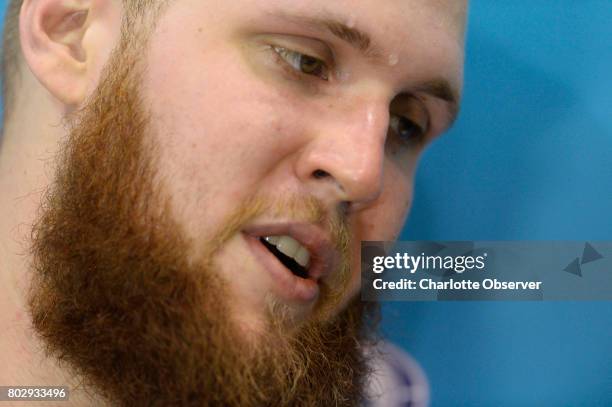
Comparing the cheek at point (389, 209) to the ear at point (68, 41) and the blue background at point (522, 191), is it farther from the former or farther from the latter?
the ear at point (68, 41)

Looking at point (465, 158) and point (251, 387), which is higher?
point (465, 158)

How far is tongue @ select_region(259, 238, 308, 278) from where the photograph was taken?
30.9 inches

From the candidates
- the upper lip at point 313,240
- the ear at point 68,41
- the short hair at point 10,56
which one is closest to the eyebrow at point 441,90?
the upper lip at point 313,240

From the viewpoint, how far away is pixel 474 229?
42.8 inches

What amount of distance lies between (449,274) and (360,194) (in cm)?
28

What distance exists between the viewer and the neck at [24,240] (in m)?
0.82

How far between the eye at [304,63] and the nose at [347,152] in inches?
1.9

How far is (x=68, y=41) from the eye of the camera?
819mm

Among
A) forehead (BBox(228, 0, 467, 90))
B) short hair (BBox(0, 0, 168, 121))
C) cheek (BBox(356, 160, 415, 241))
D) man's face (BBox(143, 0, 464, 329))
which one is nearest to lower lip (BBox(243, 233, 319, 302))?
man's face (BBox(143, 0, 464, 329))

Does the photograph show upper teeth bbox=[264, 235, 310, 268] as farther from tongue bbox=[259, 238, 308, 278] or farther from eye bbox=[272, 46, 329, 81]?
eye bbox=[272, 46, 329, 81]

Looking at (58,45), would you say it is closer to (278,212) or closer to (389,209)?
(278,212)

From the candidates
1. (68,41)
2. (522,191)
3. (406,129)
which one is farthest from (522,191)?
(68,41)

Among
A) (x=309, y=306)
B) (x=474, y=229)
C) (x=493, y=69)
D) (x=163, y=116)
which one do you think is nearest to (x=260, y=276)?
(x=309, y=306)

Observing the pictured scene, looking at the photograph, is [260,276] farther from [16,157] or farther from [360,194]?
[16,157]
